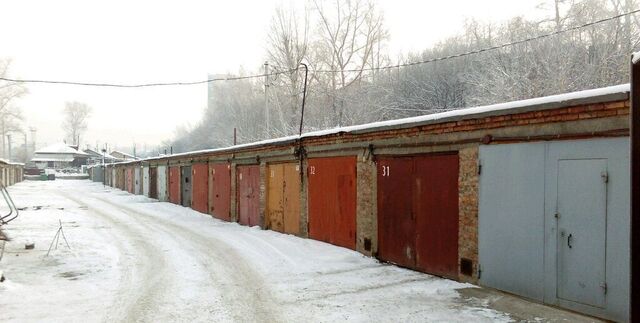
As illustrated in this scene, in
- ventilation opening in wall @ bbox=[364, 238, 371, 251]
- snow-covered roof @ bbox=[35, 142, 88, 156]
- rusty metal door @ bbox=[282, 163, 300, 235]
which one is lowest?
ventilation opening in wall @ bbox=[364, 238, 371, 251]

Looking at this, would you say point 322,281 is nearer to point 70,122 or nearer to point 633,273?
point 633,273

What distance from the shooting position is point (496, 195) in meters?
7.49

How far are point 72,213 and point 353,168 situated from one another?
51.8 feet

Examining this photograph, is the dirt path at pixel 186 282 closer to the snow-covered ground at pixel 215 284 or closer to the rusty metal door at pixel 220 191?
the snow-covered ground at pixel 215 284

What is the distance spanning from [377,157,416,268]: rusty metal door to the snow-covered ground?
1.36 ft

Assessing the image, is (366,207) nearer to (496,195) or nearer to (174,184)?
(496,195)

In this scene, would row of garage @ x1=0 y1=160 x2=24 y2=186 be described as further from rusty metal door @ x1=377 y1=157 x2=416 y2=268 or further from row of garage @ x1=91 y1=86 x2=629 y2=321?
rusty metal door @ x1=377 y1=157 x2=416 y2=268

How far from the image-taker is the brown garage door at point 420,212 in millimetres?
8398

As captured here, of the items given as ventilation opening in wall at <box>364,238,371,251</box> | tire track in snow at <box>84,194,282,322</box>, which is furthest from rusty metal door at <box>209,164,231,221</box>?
ventilation opening in wall at <box>364,238,371,251</box>

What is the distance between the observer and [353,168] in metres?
11.3

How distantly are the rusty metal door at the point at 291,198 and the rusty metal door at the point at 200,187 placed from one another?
8.07 m

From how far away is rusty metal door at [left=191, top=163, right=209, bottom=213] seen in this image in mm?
21828

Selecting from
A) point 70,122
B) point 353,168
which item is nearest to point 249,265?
point 353,168

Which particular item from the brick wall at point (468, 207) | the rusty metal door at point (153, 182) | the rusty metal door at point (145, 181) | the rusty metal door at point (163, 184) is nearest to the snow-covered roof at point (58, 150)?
the rusty metal door at point (145, 181)
